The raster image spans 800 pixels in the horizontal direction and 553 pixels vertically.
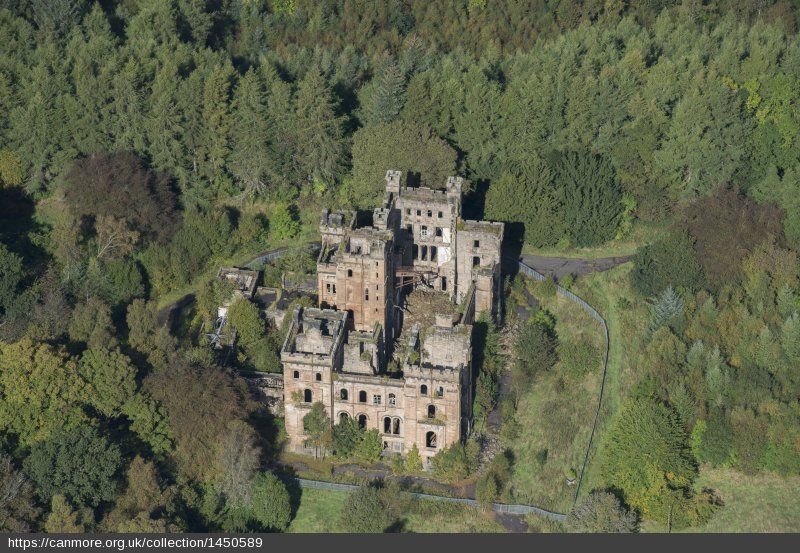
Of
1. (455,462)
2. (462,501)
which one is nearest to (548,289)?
(455,462)

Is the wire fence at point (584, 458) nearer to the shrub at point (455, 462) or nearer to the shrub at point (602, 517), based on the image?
the shrub at point (455, 462)

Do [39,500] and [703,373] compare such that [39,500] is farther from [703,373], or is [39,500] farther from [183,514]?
[703,373]

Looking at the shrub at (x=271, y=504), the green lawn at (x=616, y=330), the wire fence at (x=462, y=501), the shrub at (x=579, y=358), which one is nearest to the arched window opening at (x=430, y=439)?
the wire fence at (x=462, y=501)

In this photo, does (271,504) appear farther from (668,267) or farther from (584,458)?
(668,267)

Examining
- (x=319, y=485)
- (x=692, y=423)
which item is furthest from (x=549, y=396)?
(x=319, y=485)

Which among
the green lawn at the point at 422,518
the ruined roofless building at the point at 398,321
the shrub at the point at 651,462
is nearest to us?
→ the shrub at the point at 651,462

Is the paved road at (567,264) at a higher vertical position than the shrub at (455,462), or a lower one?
higher
